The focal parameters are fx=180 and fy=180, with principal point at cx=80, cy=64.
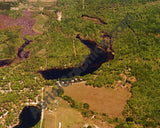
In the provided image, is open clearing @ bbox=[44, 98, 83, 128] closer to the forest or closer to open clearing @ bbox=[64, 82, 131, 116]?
the forest

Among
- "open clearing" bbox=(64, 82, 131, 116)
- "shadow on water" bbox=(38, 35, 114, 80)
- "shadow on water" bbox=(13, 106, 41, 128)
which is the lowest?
"shadow on water" bbox=(13, 106, 41, 128)

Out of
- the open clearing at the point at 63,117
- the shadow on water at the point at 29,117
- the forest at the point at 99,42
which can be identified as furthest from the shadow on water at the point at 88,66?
the open clearing at the point at 63,117

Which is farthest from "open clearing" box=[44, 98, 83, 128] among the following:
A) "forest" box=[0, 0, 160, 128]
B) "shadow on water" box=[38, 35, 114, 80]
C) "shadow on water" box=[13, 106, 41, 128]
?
"shadow on water" box=[38, 35, 114, 80]

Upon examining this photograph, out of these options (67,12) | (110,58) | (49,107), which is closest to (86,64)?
(110,58)

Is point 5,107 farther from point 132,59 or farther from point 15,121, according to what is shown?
point 132,59

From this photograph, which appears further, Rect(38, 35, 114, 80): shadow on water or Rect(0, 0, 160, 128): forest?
Rect(38, 35, 114, 80): shadow on water

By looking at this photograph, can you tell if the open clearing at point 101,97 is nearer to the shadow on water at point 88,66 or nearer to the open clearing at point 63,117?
the open clearing at point 63,117

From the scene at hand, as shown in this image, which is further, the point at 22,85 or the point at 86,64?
the point at 86,64

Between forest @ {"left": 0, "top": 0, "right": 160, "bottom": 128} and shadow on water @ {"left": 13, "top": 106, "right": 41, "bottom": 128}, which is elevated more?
forest @ {"left": 0, "top": 0, "right": 160, "bottom": 128}
